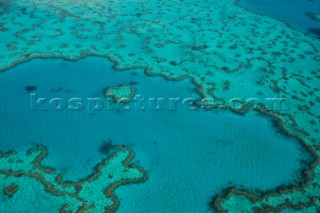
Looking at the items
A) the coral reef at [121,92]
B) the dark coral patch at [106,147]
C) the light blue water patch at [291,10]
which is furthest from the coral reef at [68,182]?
the light blue water patch at [291,10]

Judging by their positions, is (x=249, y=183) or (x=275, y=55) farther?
(x=275, y=55)

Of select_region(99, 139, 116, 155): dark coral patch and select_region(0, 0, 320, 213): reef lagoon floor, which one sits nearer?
select_region(0, 0, 320, 213): reef lagoon floor

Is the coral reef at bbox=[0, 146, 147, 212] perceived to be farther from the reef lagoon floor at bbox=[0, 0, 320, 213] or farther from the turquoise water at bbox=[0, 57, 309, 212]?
the turquoise water at bbox=[0, 57, 309, 212]

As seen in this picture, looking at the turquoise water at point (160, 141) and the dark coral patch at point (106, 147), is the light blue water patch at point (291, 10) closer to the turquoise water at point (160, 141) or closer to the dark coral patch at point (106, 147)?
the turquoise water at point (160, 141)

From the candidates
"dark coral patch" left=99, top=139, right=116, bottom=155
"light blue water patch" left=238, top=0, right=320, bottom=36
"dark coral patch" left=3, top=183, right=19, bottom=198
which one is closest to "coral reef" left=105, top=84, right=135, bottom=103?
"dark coral patch" left=99, top=139, right=116, bottom=155

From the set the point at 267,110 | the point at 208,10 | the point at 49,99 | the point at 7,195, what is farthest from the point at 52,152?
the point at 208,10

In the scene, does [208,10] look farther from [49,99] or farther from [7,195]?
[7,195]

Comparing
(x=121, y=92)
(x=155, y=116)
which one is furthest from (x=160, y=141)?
(x=121, y=92)
